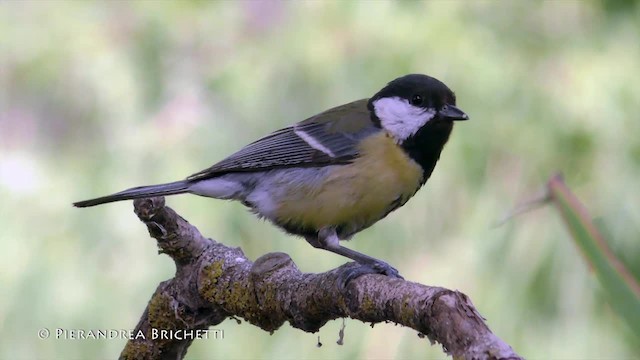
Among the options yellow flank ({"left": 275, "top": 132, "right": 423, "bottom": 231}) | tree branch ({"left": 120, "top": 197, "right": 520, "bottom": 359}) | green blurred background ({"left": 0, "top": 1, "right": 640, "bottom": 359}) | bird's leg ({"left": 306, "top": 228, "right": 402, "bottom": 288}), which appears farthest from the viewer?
green blurred background ({"left": 0, "top": 1, "right": 640, "bottom": 359})

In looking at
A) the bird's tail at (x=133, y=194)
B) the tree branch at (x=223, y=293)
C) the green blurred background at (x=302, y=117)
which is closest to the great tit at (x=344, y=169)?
the bird's tail at (x=133, y=194)

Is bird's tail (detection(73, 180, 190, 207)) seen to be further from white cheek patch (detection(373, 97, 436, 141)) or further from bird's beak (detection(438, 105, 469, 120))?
bird's beak (detection(438, 105, 469, 120))

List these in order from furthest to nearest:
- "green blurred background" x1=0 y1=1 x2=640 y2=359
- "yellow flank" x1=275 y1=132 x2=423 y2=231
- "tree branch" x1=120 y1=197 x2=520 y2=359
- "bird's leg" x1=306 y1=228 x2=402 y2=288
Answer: "green blurred background" x1=0 y1=1 x2=640 y2=359, "yellow flank" x1=275 y1=132 x2=423 y2=231, "bird's leg" x1=306 y1=228 x2=402 y2=288, "tree branch" x1=120 y1=197 x2=520 y2=359

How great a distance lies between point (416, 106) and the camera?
6.14ft

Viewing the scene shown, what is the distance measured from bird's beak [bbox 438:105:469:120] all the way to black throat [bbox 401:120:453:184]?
0.02 metres

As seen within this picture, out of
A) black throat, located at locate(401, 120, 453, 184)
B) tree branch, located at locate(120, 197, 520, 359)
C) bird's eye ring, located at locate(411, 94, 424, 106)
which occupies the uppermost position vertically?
bird's eye ring, located at locate(411, 94, 424, 106)

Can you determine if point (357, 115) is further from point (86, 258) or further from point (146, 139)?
point (86, 258)

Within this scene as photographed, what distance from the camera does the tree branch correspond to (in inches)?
54.1

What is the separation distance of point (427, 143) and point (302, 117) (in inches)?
28.9

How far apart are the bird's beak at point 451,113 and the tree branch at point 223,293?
52cm

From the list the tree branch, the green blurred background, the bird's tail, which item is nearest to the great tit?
the bird's tail

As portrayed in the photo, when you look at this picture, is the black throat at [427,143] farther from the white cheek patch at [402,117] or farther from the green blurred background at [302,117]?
the green blurred background at [302,117]

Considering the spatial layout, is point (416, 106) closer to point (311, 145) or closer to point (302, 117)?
point (311, 145)

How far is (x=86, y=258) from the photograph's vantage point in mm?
2254
